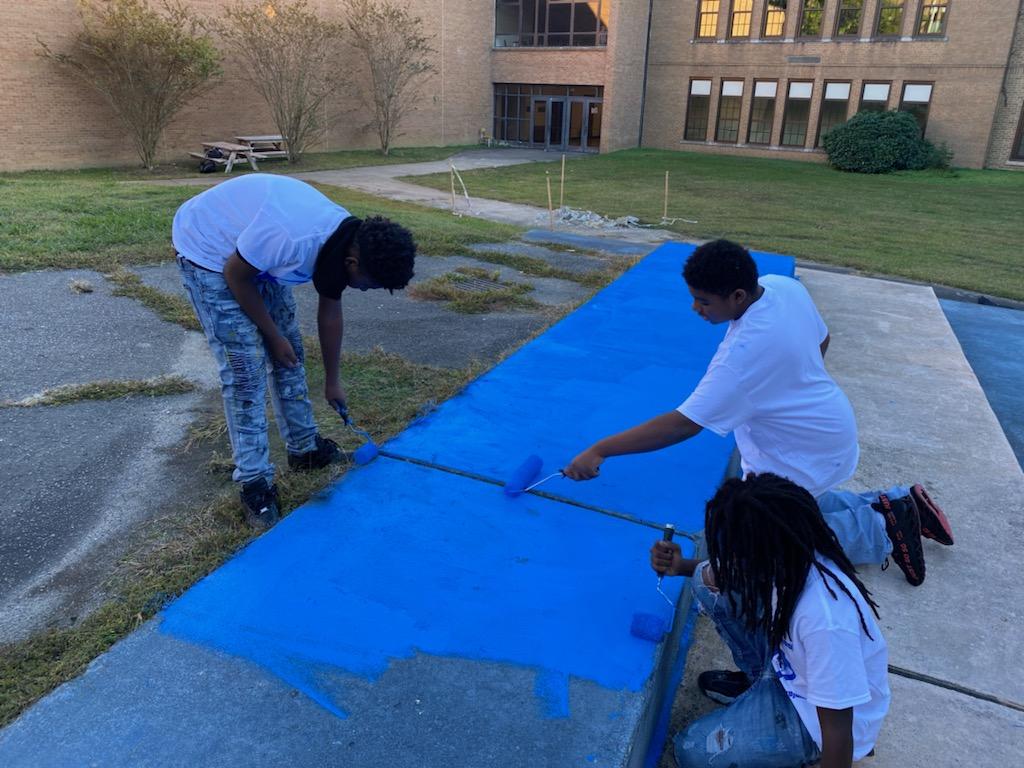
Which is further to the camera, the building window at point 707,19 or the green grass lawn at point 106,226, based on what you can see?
the building window at point 707,19

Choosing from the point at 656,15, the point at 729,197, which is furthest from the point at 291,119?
the point at 656,15

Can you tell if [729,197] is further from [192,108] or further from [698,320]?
[192,108]

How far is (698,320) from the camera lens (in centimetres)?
602

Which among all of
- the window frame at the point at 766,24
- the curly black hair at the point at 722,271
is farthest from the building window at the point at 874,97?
the curly black hair at the point at 722,271

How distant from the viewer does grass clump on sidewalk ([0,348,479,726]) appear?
88.7 inches

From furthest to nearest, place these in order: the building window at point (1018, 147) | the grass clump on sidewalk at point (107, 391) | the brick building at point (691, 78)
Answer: the building window at point (1018, 147) → the brick building at point (691, 78) → the grass clump on sidewalk at point (107, 391)

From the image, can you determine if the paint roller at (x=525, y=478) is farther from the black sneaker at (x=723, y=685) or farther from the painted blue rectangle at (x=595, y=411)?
the black sneaker at (x=723, y=685)

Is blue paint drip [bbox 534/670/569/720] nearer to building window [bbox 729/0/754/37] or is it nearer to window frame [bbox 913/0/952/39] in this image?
window frame [bbox 913/0/952/39]

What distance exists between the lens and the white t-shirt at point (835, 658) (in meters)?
1.77

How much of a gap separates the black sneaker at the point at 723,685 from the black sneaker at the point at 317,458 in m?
1.98

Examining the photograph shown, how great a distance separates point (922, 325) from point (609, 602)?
578cm

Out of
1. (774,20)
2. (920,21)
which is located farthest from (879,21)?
(774,20)

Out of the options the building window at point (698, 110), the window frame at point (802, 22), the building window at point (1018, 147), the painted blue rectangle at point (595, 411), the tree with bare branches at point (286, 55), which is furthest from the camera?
the building window at point (698, 110)

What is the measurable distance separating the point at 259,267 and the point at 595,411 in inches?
81.8
